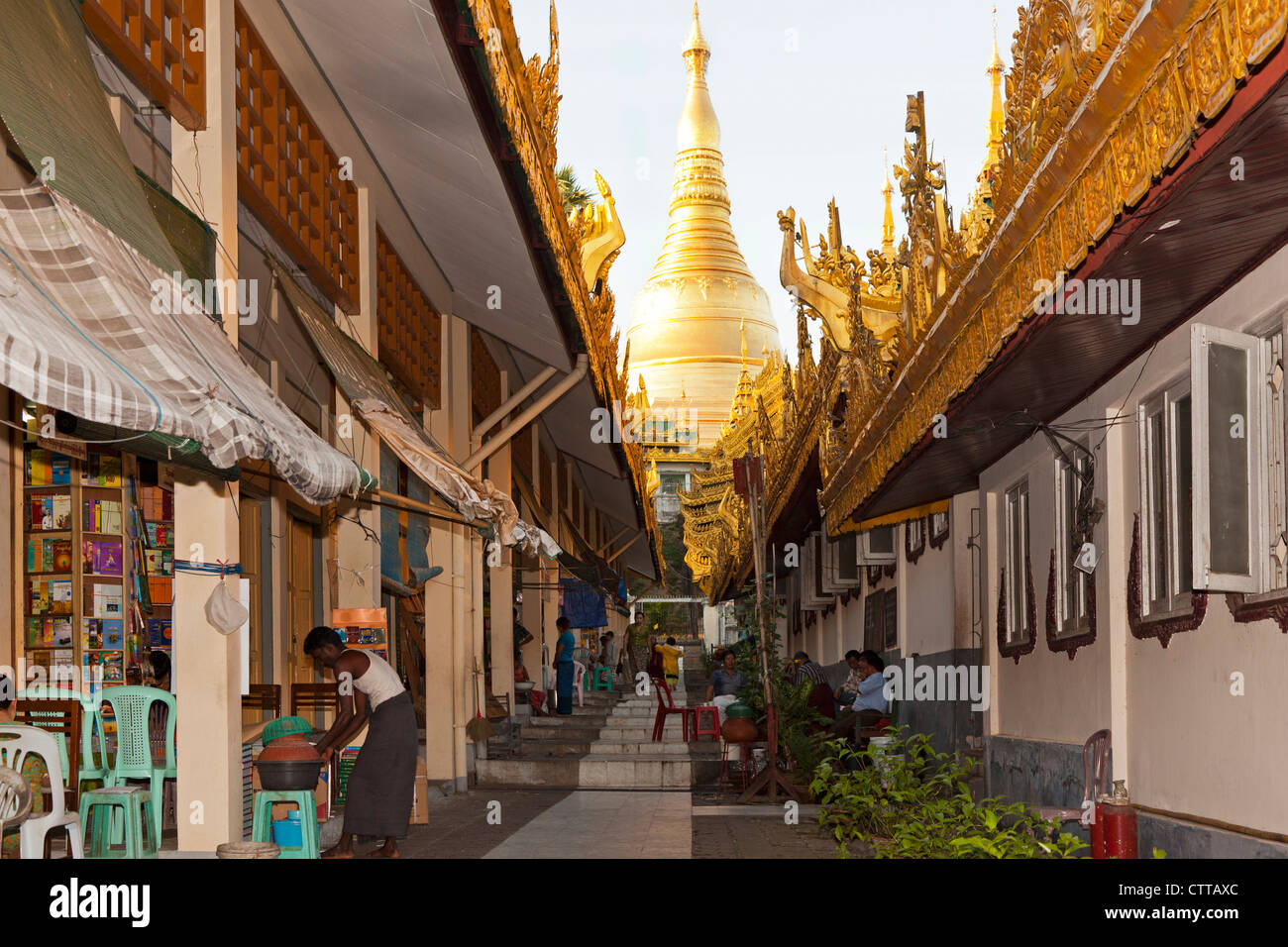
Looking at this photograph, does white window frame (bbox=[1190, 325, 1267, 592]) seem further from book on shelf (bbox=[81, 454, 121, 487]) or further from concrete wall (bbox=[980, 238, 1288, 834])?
book on shelf (bbox=[81, 454, 121, 487])

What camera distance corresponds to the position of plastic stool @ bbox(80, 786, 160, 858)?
6950 millimetres

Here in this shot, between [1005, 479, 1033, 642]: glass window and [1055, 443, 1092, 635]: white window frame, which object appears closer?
[1055, 443, 1092, 635]: white window frame

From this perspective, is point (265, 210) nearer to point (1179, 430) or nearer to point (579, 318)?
point (579, 318)

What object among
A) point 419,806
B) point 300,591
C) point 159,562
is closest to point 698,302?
point 300,591

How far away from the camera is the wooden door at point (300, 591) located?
1448 centimetres

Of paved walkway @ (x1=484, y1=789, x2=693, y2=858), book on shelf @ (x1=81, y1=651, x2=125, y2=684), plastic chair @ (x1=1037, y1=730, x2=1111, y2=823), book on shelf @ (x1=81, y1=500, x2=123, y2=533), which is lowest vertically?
paved walkway @ (x1=484, y1=789, x2=693, y2=858)

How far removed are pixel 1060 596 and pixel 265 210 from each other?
513cm

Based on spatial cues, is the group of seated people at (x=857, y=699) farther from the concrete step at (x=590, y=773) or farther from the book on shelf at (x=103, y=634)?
the book on shelf at (x=103, y=634)

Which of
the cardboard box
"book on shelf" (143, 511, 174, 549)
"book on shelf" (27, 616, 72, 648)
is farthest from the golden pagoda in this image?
"book on shelf" (27, 616, 72, 648)

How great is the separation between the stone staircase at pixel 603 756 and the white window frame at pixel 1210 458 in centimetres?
936

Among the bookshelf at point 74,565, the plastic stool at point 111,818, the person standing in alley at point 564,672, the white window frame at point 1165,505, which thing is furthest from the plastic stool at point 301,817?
the person standing in alley at point 564,672

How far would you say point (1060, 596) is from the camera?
8828 millimetres

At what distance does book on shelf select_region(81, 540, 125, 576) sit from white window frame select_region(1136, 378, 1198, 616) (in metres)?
6.66

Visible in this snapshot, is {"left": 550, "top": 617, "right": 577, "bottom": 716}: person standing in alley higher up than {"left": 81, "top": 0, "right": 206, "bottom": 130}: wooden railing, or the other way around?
{"left": 81, "top": 0, "right": 206, "bottom": 130}: wooden railing
